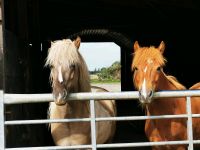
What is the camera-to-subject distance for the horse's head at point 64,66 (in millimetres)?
3324

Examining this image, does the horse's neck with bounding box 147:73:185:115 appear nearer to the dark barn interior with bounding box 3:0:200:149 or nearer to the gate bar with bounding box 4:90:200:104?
the gate bar with bounding box 4:90:200:104

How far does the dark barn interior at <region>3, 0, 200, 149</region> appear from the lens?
5.12 m

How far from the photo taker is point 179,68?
12.6 metres

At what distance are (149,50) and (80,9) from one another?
546 centimetres

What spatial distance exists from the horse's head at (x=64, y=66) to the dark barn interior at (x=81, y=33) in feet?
2.57

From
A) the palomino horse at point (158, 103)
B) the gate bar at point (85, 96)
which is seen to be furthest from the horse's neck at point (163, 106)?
the gate bar at point (85, 96)

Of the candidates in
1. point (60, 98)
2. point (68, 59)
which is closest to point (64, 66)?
point (68, 59)

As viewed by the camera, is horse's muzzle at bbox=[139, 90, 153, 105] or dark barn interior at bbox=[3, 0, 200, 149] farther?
dark barn interior at bbox=[3, 0, 200, 149]

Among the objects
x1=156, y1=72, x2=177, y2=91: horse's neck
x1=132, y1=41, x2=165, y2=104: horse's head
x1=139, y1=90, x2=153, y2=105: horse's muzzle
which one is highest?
x1=132, y1=41, x2=165, y2=104: horse's head

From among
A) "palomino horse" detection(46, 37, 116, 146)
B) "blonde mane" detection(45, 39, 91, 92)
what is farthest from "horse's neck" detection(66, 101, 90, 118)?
"blonde mane" detection(45, 39, 91, 92)

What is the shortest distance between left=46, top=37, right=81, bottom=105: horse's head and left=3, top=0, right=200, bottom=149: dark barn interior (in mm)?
783

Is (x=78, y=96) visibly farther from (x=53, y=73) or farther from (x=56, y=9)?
(x=56, y=9)

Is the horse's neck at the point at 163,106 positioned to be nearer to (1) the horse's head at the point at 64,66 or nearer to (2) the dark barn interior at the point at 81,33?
(1) the horse's head at the point at 64,66

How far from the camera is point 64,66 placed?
11.5 feet
